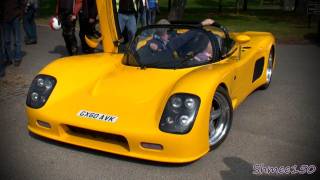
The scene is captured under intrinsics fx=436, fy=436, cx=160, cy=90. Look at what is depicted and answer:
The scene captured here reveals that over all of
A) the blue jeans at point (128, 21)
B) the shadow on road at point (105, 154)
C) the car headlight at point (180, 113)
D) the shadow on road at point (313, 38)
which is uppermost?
the blue jeans at point (128, 21)

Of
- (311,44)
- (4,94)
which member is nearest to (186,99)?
(4,94)

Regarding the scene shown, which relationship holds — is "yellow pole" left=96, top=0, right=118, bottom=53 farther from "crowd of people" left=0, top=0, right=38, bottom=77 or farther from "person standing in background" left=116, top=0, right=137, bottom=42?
"crowd of people" left=0, top=0, right=38, bottom=77

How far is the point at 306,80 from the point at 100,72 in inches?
151

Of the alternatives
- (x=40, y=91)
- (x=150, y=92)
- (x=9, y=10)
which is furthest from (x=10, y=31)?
(x=150, y=92)

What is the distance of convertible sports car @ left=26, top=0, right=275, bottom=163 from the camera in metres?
3.61

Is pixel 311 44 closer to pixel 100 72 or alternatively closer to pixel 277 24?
pixel 277 24

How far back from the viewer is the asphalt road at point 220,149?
366 cm

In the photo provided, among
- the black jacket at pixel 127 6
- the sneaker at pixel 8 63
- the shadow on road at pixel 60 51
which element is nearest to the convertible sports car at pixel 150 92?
the black jacket at pixel 127 6

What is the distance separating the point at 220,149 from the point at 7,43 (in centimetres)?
483

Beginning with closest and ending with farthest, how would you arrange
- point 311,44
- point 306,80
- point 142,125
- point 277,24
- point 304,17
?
point 142,125 → point 306,80 → point 311,44 → point 277,24 → point 304,17

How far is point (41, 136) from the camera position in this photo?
14.1 feet

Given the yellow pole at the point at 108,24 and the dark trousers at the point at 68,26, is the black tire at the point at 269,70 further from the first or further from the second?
the dark trousers at the point at 68,26

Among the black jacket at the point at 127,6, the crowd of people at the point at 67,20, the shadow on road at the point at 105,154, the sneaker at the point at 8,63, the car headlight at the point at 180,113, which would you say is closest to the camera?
the car headlight at the point at 180,113

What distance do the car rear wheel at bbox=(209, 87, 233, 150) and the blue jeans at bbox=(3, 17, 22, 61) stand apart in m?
4.50
